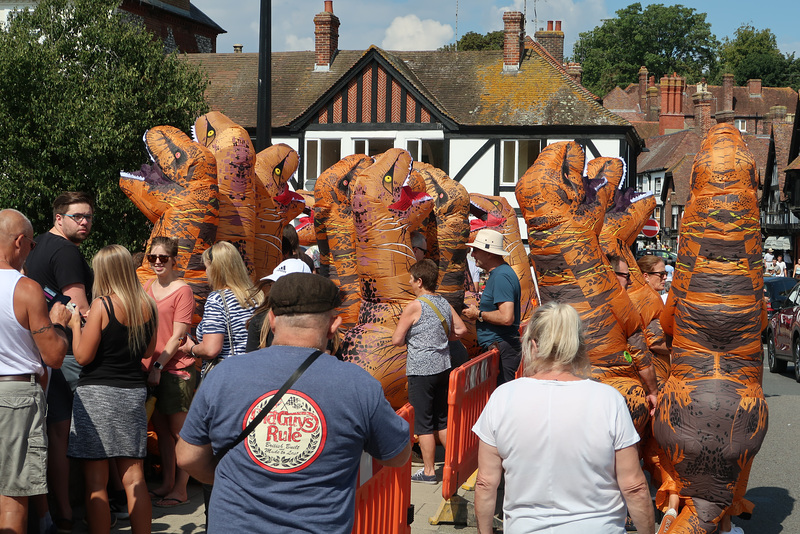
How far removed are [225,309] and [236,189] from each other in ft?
7.87

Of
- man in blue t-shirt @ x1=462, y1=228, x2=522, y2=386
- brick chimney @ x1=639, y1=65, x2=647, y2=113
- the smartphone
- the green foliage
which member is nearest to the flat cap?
the smartphone

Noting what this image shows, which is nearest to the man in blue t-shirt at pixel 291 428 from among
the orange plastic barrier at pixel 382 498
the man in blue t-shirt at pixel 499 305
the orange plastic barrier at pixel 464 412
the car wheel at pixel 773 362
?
the orange plastic barrier at pixel 382 498

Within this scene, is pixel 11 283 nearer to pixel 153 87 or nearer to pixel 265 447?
pixel 265 447

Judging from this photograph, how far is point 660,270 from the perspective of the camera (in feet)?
25.2

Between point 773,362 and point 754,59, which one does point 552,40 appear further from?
point 754,59

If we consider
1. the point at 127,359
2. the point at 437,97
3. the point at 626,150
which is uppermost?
the point at 437,97

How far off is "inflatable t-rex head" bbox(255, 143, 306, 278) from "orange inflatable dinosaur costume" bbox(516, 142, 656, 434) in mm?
3155

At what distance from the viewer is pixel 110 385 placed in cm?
480

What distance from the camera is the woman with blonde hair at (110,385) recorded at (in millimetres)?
4727

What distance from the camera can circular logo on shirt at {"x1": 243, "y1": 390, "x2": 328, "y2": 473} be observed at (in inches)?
109

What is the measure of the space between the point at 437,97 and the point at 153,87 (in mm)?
11745

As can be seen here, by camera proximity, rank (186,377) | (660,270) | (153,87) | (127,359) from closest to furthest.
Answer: (127,359), (186,377), (660,270), (153,87)

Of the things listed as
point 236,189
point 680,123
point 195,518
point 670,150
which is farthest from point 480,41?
point 195,518

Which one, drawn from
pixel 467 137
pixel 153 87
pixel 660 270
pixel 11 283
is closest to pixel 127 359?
pixel 11 283
